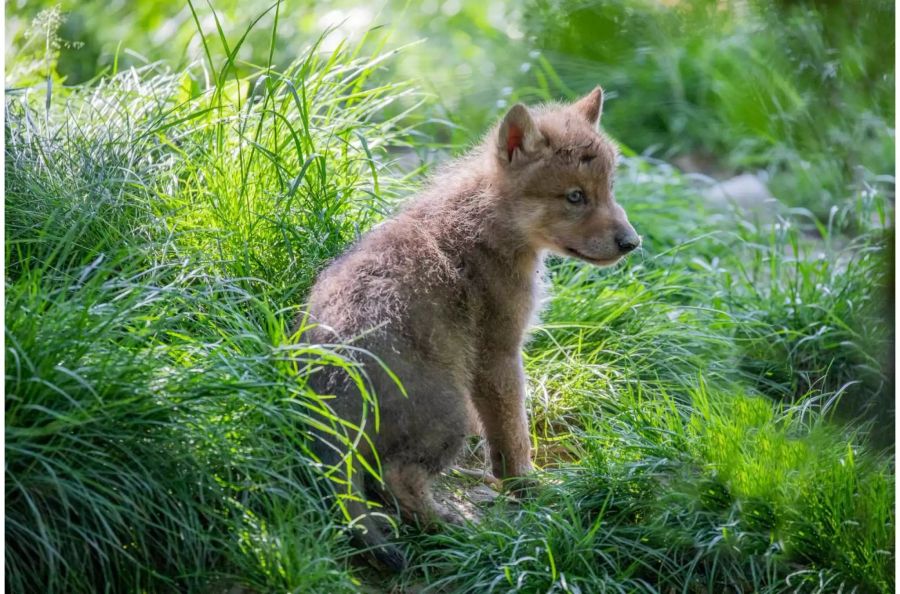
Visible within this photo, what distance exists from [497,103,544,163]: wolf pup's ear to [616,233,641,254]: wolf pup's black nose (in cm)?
50

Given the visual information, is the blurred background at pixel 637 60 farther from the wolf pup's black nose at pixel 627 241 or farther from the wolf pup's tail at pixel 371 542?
the wolf pup's tail at pixel 371 542

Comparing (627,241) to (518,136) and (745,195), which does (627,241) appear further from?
(745,195)

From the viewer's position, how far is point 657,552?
3.79m

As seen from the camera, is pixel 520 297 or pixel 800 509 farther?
pixel 520 297

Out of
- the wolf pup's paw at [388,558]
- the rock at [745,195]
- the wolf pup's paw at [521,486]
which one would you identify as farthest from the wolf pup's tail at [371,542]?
the rock at [745,195]

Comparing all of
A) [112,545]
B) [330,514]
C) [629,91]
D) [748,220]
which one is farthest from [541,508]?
[629,91]

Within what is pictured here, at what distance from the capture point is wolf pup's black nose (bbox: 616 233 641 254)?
441 centimetres

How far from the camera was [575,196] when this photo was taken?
445cm

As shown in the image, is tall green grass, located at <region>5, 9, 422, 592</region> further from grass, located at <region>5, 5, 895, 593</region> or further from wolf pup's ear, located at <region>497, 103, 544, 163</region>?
wolf pup's ear, located at <region>497, 103, 544, 163</region>

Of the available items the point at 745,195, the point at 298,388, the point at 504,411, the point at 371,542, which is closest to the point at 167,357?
the point at 298,388

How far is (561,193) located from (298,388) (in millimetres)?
1463

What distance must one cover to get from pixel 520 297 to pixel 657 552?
1.17m

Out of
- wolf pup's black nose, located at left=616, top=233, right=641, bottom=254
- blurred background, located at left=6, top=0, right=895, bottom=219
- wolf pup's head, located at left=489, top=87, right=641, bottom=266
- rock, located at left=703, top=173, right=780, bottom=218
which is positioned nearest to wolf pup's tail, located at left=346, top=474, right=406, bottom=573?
wolf pup's head, located at left=489, top=87, right=641, bottom=266

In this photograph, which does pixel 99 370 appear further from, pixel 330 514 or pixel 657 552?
pixel 657 552
